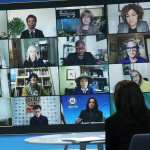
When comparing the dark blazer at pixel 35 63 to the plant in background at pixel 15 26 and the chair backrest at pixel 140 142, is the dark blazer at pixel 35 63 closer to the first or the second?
the plant in background at pixel 15 26

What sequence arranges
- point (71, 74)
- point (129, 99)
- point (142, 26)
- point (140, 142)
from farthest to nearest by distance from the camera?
point (71, 74) → point (142, 26) → point (129, 99) → point (140, 142)

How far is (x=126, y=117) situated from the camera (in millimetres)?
3389

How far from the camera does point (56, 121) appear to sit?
754 centimetres

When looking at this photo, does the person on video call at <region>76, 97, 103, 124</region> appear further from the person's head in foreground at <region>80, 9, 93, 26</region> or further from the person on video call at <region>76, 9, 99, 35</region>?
the person's head in foreground at <region>80, 9, 93, 26</region>

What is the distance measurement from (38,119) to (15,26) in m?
1.43

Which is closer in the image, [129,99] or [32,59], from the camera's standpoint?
[129,99]

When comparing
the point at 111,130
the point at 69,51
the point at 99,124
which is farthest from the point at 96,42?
the point at 111,130

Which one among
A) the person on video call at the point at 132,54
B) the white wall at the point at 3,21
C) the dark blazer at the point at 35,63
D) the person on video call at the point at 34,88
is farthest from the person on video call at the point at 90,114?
the white wall at the point at 3,21

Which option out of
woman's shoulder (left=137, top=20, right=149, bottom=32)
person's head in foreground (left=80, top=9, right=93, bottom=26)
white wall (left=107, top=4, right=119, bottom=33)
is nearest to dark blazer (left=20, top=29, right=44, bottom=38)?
person's head in foreground (left=80, top=9, right=93, bottom=26)

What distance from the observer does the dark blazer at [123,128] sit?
3.39 m

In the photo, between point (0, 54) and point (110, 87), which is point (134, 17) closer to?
point (110, 87)

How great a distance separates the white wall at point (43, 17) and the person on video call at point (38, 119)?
111 cm

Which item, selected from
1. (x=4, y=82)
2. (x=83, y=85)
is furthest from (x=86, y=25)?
(x=4, y=82)

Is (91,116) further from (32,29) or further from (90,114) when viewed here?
(32,29)
